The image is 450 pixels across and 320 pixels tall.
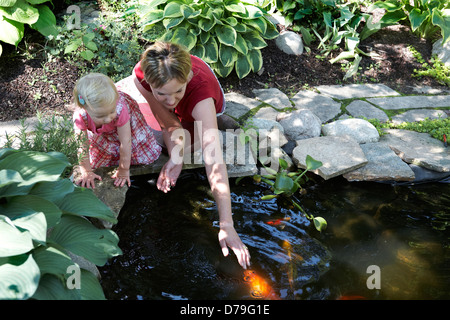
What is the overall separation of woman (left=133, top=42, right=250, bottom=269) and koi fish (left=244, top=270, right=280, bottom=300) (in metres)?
0.06

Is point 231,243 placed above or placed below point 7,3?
below

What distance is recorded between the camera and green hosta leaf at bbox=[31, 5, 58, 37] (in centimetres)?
383

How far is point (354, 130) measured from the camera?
3.71 metres

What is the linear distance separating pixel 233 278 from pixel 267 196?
2.59ft

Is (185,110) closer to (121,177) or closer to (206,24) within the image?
(121,177)

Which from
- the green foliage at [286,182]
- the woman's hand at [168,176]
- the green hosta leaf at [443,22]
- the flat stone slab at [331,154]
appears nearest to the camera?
the woman's hand at [168,176]

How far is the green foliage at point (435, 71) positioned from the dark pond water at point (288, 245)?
6.09ft

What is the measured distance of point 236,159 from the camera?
327cm

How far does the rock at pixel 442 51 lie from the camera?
4.80 meters

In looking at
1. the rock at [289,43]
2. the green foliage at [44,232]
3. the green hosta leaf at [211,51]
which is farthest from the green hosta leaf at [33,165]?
the rock at [289,43]

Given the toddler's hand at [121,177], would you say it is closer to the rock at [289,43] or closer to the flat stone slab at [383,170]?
the flat stone slab at [383,170]

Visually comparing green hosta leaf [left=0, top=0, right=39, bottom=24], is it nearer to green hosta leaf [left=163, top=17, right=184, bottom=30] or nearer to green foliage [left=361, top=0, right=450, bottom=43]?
green hosta leaf [left=163, top=17, right=184, bottom=30]

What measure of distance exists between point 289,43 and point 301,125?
143 cm

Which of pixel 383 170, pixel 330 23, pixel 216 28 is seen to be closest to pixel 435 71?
pixel 330 23
